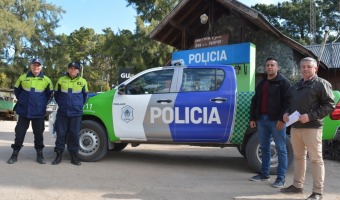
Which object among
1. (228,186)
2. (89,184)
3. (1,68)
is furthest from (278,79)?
(1,68)

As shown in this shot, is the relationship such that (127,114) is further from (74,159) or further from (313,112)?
(313,112)

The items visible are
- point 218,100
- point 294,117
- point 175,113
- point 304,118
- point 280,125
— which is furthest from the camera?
point 175,113

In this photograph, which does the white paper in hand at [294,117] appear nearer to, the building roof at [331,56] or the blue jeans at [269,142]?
the blue jeans at [269,142]

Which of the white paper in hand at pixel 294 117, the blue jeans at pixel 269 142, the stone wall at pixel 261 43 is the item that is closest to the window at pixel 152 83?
the blue jeans at pixel 269 142

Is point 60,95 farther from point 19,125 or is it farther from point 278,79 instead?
point 278,79

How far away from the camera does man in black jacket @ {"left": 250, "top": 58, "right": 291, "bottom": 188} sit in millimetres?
5398

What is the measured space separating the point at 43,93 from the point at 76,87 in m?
0.66

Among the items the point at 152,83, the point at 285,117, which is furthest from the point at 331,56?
the point at 285,117

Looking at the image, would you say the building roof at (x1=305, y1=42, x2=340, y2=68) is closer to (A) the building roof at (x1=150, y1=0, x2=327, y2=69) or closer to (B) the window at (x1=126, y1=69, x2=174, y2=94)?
(A) the building roof at (x1=150, y1=0, x2=327, y2=69)

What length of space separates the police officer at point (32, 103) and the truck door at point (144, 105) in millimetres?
1352

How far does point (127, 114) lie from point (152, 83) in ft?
2.37

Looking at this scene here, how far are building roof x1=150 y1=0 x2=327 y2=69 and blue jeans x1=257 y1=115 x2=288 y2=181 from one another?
264 inches

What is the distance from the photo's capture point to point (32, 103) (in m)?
6.71

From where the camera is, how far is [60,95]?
6.79m
